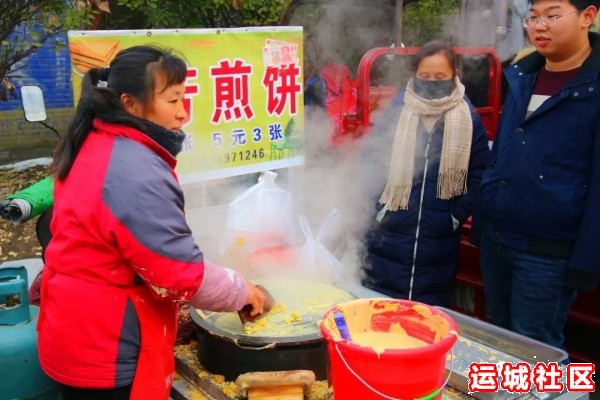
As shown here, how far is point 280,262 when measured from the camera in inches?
110

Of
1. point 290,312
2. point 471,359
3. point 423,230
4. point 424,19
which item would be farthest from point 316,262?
point 424,19

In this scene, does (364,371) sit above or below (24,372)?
above

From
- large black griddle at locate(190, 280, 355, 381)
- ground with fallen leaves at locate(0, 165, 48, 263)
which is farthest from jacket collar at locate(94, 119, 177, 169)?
ground with fallen leaves at locate(0, 165, 48, 263)

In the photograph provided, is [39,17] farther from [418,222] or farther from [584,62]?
[584,62]

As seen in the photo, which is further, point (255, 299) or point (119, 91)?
point (255, 299)

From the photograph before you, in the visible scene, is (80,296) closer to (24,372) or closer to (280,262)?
(24,372)

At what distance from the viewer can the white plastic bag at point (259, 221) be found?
2.90 meters

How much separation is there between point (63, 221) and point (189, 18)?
5.31 metres

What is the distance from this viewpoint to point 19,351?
6.75 ft

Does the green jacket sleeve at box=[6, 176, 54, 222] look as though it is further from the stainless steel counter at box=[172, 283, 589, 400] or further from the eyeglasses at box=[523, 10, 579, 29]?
the eyeglasses at box=[523, 10, 579, 29]

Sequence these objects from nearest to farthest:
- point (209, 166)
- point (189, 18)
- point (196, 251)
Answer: point (196, 251) < point (209, 166) < point (189, 18)

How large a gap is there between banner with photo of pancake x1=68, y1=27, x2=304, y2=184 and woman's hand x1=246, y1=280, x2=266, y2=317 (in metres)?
1.18

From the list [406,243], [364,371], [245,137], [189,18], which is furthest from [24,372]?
[189,18]

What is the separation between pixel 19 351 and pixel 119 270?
0.67 meters
